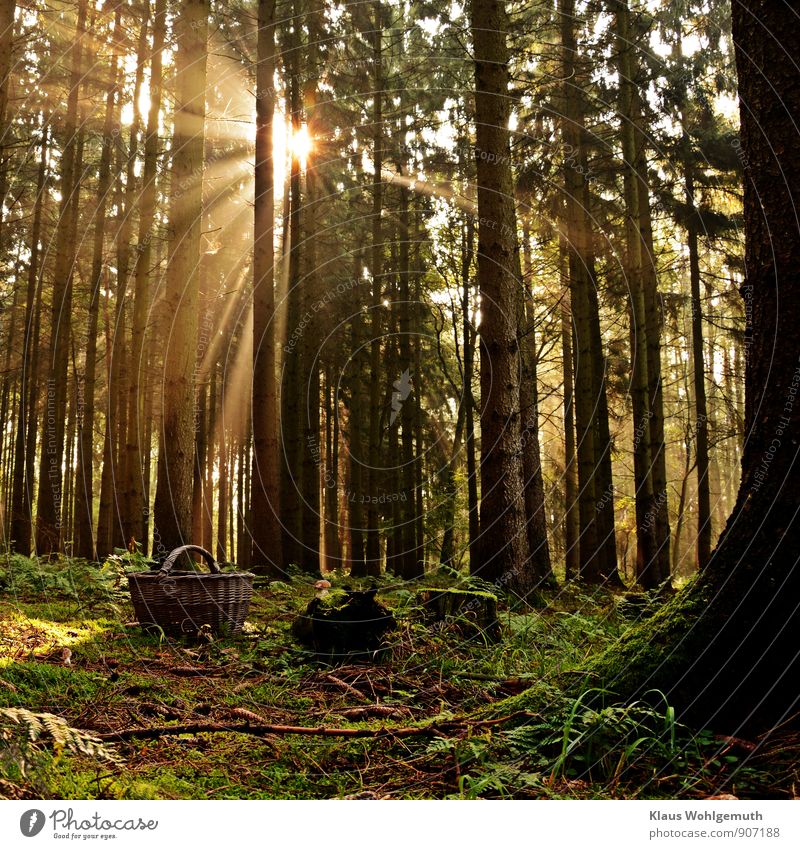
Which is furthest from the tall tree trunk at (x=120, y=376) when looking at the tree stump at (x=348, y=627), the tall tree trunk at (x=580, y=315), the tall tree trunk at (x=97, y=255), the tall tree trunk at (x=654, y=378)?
the tall tree trunk at (x=654, y=378)

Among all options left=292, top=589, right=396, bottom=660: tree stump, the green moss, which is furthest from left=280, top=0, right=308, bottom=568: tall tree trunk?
left=292, top=589, right=396, bottom=660: tree stump

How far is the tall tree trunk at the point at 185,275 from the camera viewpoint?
29.9 feet

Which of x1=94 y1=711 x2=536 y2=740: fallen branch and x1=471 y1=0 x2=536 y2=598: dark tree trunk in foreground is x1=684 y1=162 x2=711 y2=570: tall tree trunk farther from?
x1=94 y1=711 x2=536 y2=740: fallen branch

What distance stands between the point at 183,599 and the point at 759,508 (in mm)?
4593

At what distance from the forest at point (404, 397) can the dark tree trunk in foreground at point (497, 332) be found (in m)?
0.04

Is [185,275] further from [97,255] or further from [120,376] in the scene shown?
[120,376]

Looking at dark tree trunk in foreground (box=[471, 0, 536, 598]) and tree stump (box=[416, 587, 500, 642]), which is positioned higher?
dark tree trunk in foreground (box=[471, 0, 536, 598])

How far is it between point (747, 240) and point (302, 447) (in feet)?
39.7

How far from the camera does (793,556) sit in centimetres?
341

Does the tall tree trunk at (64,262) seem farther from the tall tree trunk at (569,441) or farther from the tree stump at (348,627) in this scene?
the tall tree trunk at (569,441)

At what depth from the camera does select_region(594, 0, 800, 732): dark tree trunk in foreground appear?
339cm

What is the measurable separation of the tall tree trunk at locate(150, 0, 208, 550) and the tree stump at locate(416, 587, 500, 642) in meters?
3.82

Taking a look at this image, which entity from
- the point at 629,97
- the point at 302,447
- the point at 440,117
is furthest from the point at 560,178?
the point at 302,447
